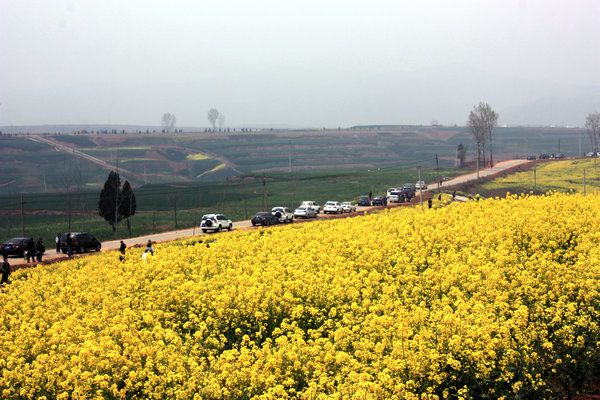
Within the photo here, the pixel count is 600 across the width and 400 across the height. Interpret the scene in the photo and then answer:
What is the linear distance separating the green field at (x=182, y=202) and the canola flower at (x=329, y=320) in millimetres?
39311

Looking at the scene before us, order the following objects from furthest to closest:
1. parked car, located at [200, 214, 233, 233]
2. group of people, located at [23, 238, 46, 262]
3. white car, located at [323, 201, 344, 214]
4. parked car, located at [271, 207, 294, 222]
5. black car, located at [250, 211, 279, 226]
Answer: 1. white car, located at [323, 201, 344, 214]
2. parked car, located at [271, 207, 294, 222]
3. black car, located at [250, 211, 279, 226]
4. parked car, located at [200, 214, 233, 233]
5. group of people, located at [23, 238, 46, 262]

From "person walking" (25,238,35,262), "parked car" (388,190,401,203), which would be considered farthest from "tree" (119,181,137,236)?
"parked car" (388,190,401,203)

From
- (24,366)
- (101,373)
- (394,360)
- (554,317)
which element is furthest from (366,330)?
(24,366)

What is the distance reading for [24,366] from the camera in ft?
66.9

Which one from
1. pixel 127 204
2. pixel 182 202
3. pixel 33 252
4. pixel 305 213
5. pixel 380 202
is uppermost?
pixel 127 204

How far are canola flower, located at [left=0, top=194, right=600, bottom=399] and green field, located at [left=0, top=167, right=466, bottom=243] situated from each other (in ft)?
129

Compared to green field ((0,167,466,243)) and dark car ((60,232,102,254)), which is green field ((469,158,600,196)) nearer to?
green field ((0,167,466,243))

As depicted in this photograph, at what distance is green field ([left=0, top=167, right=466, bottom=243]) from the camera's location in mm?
78750

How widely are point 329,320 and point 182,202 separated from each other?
8827 centimetres

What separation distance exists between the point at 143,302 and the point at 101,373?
7356 mm

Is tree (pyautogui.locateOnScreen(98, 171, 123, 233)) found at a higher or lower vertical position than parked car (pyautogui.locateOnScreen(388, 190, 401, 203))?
higher

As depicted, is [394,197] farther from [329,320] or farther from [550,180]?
[329,320]

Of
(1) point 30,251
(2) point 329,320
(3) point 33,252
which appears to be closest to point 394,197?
(3) point 33,252

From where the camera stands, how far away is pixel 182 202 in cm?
10806
